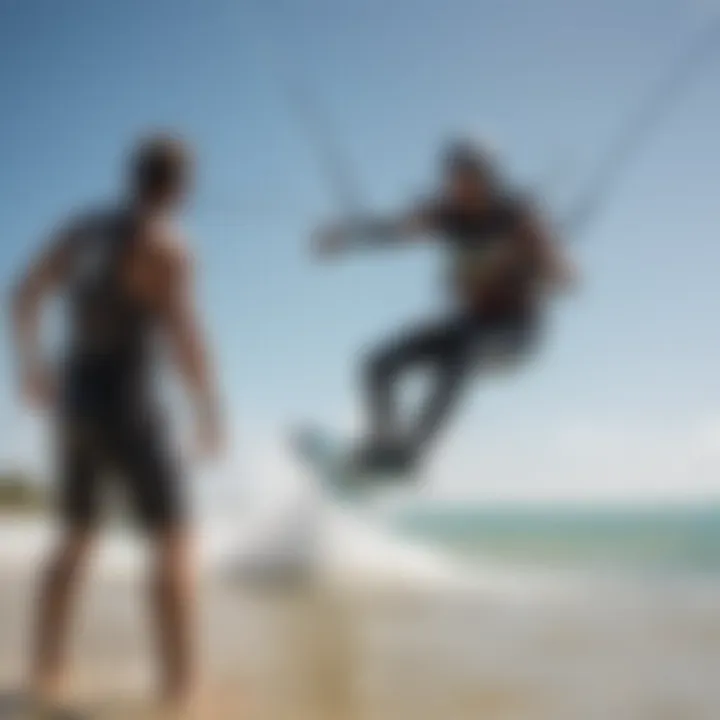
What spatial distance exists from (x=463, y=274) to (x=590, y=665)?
1.11 meters

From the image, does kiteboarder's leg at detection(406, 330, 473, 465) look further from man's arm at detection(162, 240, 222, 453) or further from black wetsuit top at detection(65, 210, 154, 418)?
black wetsuit top at detection(65, 210, 154, 418)

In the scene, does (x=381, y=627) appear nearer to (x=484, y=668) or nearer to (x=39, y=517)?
(x=484, y=668)

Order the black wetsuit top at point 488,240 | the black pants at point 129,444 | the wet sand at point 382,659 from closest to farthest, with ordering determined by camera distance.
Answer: the black pants at point 129,444, the wet sand at point 382,659, the black wetsuit top at point 488,240

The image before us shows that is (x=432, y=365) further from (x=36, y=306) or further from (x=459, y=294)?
(x=36, y=306)

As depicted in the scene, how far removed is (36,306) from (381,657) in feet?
4.27

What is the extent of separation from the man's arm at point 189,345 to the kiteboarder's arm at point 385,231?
1.81 feet

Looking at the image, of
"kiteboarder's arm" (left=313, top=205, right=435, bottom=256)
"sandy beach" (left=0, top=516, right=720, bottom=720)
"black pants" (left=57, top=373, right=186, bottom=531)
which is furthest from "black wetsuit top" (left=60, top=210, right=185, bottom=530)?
"kiteboarder's arm" (left=313, top=205, right=435, bottom=256)

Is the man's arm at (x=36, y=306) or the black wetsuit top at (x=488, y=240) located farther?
the black wetsuit top at (x=488, y=240)

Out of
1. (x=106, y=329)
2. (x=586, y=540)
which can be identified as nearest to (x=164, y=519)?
(x=106, y=329)

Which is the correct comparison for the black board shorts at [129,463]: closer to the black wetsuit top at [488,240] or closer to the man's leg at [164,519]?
the man's leg at [164,519]

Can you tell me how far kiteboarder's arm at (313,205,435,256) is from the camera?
9.34 ft

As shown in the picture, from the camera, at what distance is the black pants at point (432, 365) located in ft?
9.24

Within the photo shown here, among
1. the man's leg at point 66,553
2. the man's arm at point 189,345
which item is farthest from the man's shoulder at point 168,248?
the man's leg at point 66,553

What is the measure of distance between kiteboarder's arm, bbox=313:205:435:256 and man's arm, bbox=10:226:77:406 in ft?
2.42
